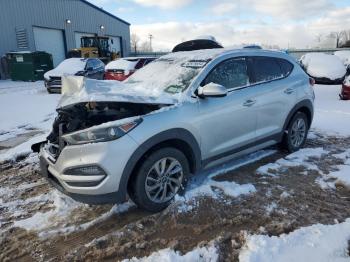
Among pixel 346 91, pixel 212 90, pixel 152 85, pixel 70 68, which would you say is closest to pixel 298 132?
pixel 212 90

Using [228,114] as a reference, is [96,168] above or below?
below

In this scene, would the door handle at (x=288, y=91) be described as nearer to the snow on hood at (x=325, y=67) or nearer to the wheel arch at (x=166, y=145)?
the wheel arch at (x=166, y=145)

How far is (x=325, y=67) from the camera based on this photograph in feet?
48.2

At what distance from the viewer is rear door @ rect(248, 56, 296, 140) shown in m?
4.61

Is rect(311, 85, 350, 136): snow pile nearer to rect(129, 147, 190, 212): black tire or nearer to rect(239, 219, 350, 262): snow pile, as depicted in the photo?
rect(239, 219, 350, 262): snow pile

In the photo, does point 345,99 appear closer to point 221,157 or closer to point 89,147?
point 221,157

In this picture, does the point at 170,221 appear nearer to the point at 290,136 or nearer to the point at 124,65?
the point at 290,136

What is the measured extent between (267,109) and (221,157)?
105cm

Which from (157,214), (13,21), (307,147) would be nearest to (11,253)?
(157,214)

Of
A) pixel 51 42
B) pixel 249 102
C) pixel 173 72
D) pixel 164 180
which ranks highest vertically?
pixel 51 42

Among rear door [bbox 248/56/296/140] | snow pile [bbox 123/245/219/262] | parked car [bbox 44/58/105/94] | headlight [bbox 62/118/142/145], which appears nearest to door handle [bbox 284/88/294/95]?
rear door [bbox 248/56/296/140]

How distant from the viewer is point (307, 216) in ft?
11.5

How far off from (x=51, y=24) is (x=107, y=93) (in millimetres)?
27294

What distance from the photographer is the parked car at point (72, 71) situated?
→ 1342cm
